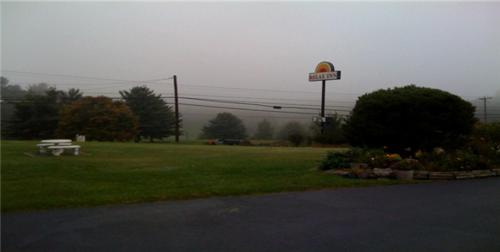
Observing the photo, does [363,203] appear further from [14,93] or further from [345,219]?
[14,93]

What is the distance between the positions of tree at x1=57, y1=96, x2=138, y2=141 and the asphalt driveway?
1785 inches

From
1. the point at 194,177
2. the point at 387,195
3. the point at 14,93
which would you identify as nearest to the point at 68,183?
the point at 194,177

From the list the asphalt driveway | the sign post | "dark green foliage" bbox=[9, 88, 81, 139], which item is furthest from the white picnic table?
"dark green foliage" bbox=[9, 88, 81, 139]

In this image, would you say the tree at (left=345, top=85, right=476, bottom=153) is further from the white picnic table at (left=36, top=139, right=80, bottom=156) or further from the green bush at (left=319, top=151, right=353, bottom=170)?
the white picnic table at (left=36, top=139, right=80, bottom=156)

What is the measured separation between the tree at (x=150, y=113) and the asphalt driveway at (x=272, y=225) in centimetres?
6307

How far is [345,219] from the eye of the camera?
5.70 meters

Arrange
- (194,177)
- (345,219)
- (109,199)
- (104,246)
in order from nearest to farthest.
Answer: (104,246), (345,219), (109,199), (194,177)

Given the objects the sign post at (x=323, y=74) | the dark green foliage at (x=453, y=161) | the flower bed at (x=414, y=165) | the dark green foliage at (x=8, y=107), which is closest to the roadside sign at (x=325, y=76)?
the sign post at (x=323, y=74)

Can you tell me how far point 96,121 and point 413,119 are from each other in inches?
1782

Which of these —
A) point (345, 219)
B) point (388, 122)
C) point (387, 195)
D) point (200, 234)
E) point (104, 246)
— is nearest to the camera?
point (104, 246)

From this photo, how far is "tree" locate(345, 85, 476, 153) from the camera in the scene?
11008mm

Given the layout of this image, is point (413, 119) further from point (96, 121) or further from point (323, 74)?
point (96, 121)

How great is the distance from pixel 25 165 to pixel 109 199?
5191 millimetres

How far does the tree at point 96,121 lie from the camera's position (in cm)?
4953
